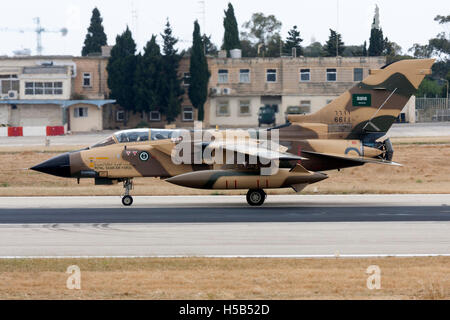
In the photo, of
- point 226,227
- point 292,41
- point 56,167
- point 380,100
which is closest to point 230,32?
point 292,41

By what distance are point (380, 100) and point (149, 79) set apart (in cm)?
4657

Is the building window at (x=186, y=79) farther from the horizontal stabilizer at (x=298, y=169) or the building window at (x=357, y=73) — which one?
the horizontal stabilizer at (x=298, y=169)

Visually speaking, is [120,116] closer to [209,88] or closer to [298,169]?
[209,88]

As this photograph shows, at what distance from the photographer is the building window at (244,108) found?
71750 millimetres

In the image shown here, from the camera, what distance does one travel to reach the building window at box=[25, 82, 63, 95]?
2788 inches

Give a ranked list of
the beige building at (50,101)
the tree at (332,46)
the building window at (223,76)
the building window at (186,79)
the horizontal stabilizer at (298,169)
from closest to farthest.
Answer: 1. the horizontal stabilizer at (298,169)
2. the beige building at (50,101)
3. the building window at (186,79)
4. the building window at (223,76)
5. the tree at (332,46)

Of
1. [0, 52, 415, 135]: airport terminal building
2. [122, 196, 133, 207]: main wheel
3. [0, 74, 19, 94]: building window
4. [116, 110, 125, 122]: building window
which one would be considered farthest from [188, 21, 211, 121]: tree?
[122, 196, 133, 207]: main wheel

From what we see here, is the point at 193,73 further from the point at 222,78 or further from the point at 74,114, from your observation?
the point at 74,114

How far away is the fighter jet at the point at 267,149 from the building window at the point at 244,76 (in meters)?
47.1

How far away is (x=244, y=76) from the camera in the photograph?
237ft

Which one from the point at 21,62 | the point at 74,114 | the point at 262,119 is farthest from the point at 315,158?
the point at 21,62

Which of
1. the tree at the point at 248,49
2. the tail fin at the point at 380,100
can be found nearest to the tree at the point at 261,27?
the tree at the point at 248,49

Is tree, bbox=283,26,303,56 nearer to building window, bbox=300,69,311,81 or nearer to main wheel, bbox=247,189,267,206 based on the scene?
building window, bbox=300,69,311,81

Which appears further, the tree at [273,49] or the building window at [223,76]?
the tree at [273,49]
